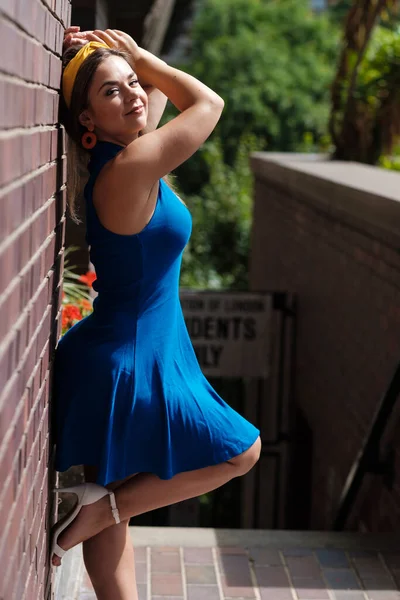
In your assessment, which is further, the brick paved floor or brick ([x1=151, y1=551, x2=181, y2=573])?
brick ([x1=151, y1=551, x2=181, y2=573])

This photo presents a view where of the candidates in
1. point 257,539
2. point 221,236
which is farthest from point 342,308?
point 221,236

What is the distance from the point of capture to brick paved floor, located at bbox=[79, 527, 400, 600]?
3.84 m

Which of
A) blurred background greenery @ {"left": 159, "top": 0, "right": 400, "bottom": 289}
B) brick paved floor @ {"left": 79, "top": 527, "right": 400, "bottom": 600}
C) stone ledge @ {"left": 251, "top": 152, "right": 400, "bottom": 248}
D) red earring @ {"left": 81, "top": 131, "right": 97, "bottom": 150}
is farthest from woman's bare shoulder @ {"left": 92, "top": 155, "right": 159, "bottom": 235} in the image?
blurred background greenery @ {"left": 159, "top": 0, "right": 400, "bottom": 289}

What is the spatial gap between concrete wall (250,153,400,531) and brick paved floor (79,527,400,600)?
0.70 metres

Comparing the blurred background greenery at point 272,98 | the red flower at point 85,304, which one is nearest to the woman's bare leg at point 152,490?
the red flower at point 85,304

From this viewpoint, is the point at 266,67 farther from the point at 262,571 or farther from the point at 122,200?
the point at 122,200

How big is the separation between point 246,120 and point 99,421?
23043mm

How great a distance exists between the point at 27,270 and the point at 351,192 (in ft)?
15.4

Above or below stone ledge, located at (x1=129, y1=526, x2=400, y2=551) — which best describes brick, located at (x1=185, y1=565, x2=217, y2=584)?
above

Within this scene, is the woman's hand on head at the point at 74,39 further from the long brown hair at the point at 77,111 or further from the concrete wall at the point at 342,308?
the concrete wall at the point at 342,308

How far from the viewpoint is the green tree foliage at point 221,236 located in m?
15.4

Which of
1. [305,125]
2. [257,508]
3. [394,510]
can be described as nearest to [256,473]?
[257,508]

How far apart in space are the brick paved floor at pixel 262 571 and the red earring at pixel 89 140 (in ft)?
6.22

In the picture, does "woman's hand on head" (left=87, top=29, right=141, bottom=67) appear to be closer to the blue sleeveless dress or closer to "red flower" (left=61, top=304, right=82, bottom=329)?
the blue sleeveless dress
